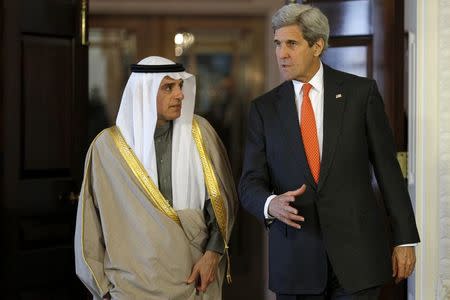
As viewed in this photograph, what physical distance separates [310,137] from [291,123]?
0.08 meters

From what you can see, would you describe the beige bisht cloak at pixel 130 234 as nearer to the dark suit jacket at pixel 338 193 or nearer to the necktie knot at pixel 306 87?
the dark suit jacket at pixel 338 193

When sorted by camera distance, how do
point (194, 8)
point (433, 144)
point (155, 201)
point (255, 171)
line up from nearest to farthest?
point (255, 171) → point (155, 201) → point (433, 144) → point (194, 8)

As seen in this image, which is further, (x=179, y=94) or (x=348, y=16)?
(x=348, y=16)

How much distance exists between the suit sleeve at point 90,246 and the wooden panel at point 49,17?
119 centimetres

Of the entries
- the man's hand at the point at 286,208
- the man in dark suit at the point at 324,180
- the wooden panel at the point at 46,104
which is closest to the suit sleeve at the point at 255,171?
the man in dark suit at the point at 324,180

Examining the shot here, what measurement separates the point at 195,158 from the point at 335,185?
1.99ft

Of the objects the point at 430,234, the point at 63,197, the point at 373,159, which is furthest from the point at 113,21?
the point at 373,159

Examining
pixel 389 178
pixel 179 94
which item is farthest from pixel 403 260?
pixel 179 94

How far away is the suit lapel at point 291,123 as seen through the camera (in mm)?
2938

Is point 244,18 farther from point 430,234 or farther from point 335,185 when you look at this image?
point 335,185

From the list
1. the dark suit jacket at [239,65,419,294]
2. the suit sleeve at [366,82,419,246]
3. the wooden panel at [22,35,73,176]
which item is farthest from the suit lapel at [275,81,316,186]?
the wooden panel at [22,35,73,176]

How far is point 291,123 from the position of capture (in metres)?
2.97

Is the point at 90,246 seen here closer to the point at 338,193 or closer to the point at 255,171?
the point at 255,171

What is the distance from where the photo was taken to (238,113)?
895 centimetres
